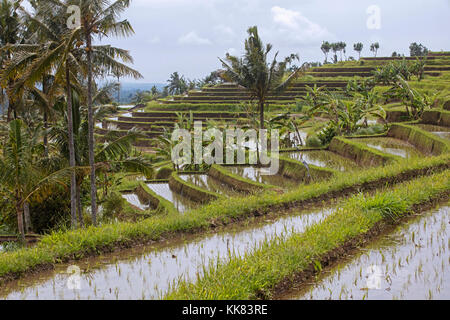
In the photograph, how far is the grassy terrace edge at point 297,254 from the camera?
3973 mm

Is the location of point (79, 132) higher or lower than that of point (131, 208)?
higher

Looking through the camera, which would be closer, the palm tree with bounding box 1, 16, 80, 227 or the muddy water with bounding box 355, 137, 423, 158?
the palm tree with bounding box 1, 16, 80, 227

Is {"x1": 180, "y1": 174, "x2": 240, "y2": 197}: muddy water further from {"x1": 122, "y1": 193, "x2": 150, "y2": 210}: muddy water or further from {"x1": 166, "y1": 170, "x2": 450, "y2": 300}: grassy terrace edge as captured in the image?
{"x1": 166, "y1": 170, "x2": 450, "y2": 300}: grassy terrace edge

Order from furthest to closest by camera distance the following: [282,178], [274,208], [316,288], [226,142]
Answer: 1. [226,142]
2. [282,178]
3. [274,208]
4. [316,288]

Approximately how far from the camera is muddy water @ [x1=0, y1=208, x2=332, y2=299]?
4277 millimetres

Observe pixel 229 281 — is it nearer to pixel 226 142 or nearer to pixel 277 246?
pixel 277 246

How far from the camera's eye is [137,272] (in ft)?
15.8

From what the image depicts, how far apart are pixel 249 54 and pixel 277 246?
9.12m

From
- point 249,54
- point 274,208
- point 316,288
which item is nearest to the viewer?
point 316,288

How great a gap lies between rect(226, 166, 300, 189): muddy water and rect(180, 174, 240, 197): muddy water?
2.05ft

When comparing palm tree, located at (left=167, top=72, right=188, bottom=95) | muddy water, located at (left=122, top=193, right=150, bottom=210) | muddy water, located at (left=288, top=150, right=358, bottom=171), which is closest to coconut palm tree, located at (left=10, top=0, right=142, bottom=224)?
muddy water, located at (left=122, top=193, right=150, bottom=210)

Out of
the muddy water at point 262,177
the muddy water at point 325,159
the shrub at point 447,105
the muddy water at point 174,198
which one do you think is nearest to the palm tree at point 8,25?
the muddy water at point 174,198

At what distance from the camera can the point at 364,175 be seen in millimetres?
8789
